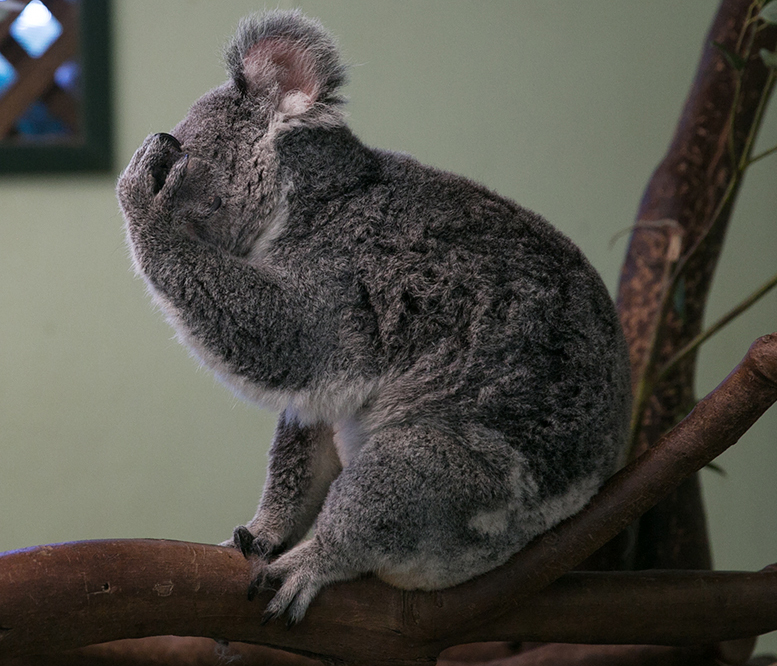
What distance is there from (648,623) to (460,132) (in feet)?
6.03

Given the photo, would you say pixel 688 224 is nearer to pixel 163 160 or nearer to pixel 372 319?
pixel 372 319

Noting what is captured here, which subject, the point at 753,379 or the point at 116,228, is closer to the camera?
the point at 753,379

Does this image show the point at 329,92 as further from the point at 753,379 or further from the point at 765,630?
the point at 765,630

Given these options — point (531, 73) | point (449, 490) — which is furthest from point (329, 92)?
point (531, 73)

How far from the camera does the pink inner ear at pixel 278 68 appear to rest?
1.49 meters

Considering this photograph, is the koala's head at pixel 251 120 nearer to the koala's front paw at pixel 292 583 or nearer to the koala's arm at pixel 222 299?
the koala's arm at pixel 222 299

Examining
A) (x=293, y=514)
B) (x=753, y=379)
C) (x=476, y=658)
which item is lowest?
(x=476, y=658)

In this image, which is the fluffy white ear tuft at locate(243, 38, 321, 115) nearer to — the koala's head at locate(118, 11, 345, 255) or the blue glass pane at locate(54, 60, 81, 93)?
the koala's head at locate(118, 11, 345, 255)

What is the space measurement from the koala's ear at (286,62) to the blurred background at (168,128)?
4.06ft

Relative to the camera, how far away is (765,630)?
4.95 ft

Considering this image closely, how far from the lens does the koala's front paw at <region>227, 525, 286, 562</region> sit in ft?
4.41

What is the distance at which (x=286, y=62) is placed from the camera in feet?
4.93

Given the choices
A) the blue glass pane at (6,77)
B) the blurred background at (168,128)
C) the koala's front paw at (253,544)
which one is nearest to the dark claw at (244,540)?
the koala's front paw at (253,544)

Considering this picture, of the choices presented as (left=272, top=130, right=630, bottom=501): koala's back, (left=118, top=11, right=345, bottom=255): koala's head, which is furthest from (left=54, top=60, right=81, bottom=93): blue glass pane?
(left=272, top=130, right=630, bottom=501): koala's back
